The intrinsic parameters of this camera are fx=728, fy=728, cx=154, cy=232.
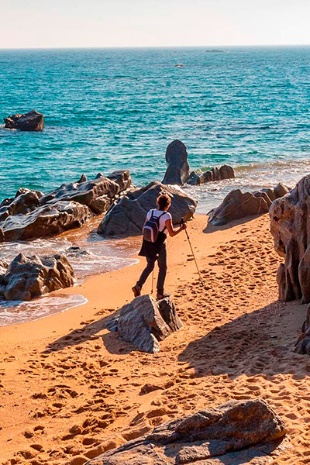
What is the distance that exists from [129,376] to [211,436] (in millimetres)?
3392

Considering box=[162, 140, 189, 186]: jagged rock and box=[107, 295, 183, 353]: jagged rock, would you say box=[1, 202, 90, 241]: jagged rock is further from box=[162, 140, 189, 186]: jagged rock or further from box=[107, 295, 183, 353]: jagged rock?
box=[107, 295, 183, 353]: jagged rock

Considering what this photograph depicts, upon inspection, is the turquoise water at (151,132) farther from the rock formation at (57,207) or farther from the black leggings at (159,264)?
the black leggings at (159,264)

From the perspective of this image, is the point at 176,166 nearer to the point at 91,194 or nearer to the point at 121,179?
the point at 121,179

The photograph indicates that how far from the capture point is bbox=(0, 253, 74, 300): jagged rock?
14.3 metres

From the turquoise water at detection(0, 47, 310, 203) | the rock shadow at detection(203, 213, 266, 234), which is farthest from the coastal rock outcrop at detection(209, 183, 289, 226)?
the turquoise water at detection(0, 47, 310, 203)

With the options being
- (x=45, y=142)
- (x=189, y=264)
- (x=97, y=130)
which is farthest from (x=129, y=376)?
(x=97, y=130)

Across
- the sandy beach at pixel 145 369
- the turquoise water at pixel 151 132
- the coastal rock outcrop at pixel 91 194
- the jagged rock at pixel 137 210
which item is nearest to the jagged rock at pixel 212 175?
the turquoise water at pixel 151 132

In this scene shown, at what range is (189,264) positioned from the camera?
1587 centimetres

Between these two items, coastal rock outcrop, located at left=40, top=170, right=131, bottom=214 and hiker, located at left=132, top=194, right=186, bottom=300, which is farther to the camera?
coastal rock outcrop, located at left=40, top=170, right=131, bottom=214

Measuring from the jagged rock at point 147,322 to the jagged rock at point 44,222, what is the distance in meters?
8.28

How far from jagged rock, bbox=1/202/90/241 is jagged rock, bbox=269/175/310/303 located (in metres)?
9.10

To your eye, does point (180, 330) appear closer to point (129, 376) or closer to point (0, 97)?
point (129, 376)

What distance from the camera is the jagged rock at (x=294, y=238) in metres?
11.2

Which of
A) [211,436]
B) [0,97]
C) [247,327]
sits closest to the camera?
[211,436]
